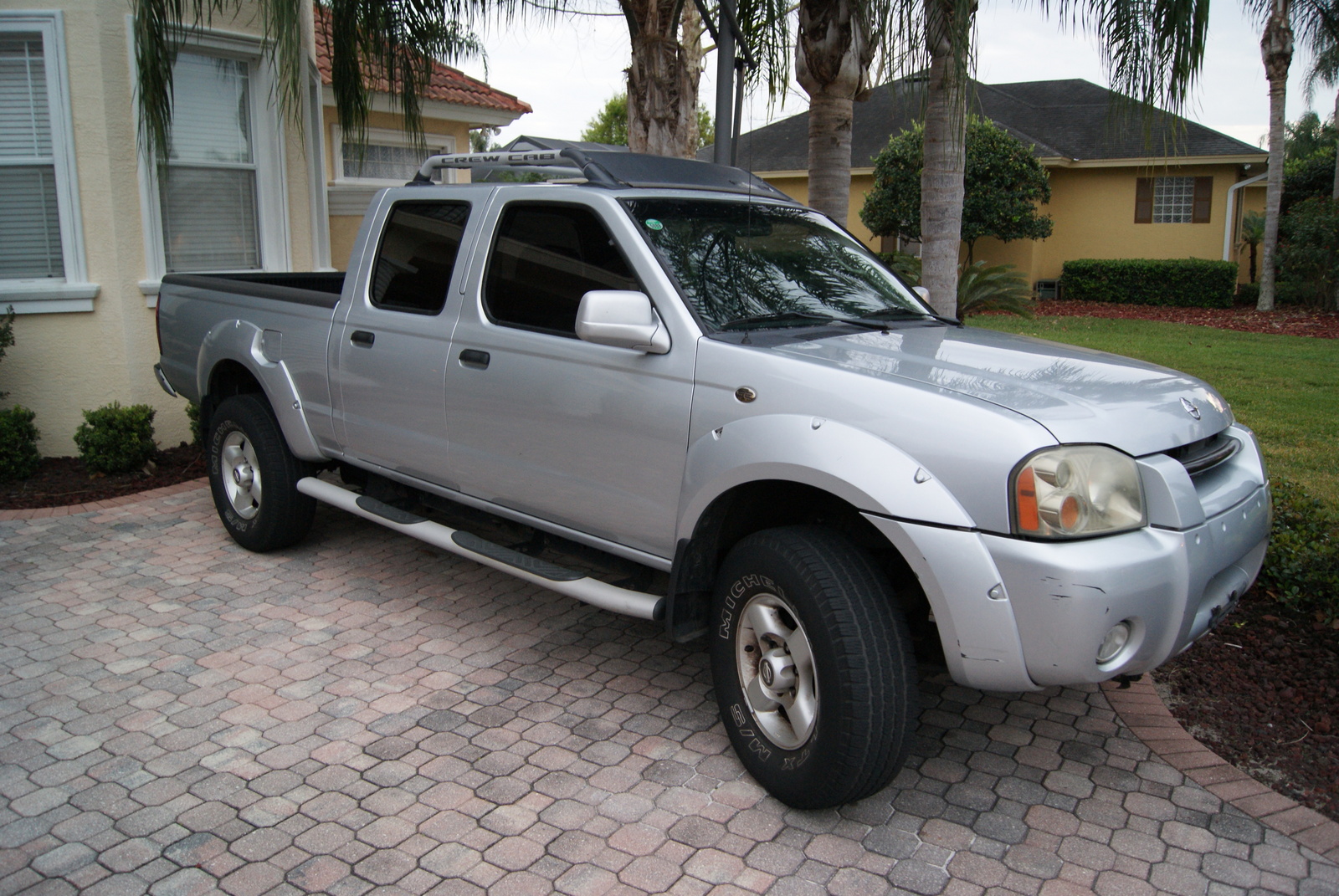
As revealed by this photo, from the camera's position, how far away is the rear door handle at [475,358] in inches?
172

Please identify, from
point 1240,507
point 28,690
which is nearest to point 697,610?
point 1240,507

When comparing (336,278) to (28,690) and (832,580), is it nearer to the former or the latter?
(28,690)

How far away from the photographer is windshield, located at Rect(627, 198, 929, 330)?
12.9 ft

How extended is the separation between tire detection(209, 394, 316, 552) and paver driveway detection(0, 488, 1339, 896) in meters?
0.66

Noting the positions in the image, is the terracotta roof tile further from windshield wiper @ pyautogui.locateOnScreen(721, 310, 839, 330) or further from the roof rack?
windshield wiper @ pyautogui.locateOnScreen(721, 310, 839, 330)

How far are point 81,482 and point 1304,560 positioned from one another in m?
7.80

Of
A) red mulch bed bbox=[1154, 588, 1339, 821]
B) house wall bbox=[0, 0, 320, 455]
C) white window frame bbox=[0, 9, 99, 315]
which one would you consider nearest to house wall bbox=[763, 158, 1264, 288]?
house wall bbox=[0, 0, 320, 455]

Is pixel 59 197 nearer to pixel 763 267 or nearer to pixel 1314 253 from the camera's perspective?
pixel 763 267

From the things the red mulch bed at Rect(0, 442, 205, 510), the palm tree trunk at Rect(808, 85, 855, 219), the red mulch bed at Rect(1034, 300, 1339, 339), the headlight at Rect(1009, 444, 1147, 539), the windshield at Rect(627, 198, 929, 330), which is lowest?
the red mulch bed at Rect(0, 442, 205, 510)

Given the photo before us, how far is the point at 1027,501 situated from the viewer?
2.89 metres

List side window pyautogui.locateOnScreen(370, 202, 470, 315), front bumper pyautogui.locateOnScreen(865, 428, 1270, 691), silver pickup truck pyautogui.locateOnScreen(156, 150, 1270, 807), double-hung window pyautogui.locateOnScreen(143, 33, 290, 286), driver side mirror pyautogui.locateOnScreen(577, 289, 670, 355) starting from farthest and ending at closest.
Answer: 1. double-hung window pyautogui.locateOnScreen(143, 33, 290, 286)
2. side window pyautogui.locateOnScreen(370, 202, 470, 315)
3. driver side mirror pyautogui.locateOnScreen(577, 289, 670, 355)
4. silver pickup truck pyautogui.locateOnScreen(156, 150, 1270, 807)
5. front bumper pyautogui.locateOnScreen(865, 428, 1270, 691)

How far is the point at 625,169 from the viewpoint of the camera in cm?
442

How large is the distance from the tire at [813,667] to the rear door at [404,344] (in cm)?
178

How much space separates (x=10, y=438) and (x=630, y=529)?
582cm
